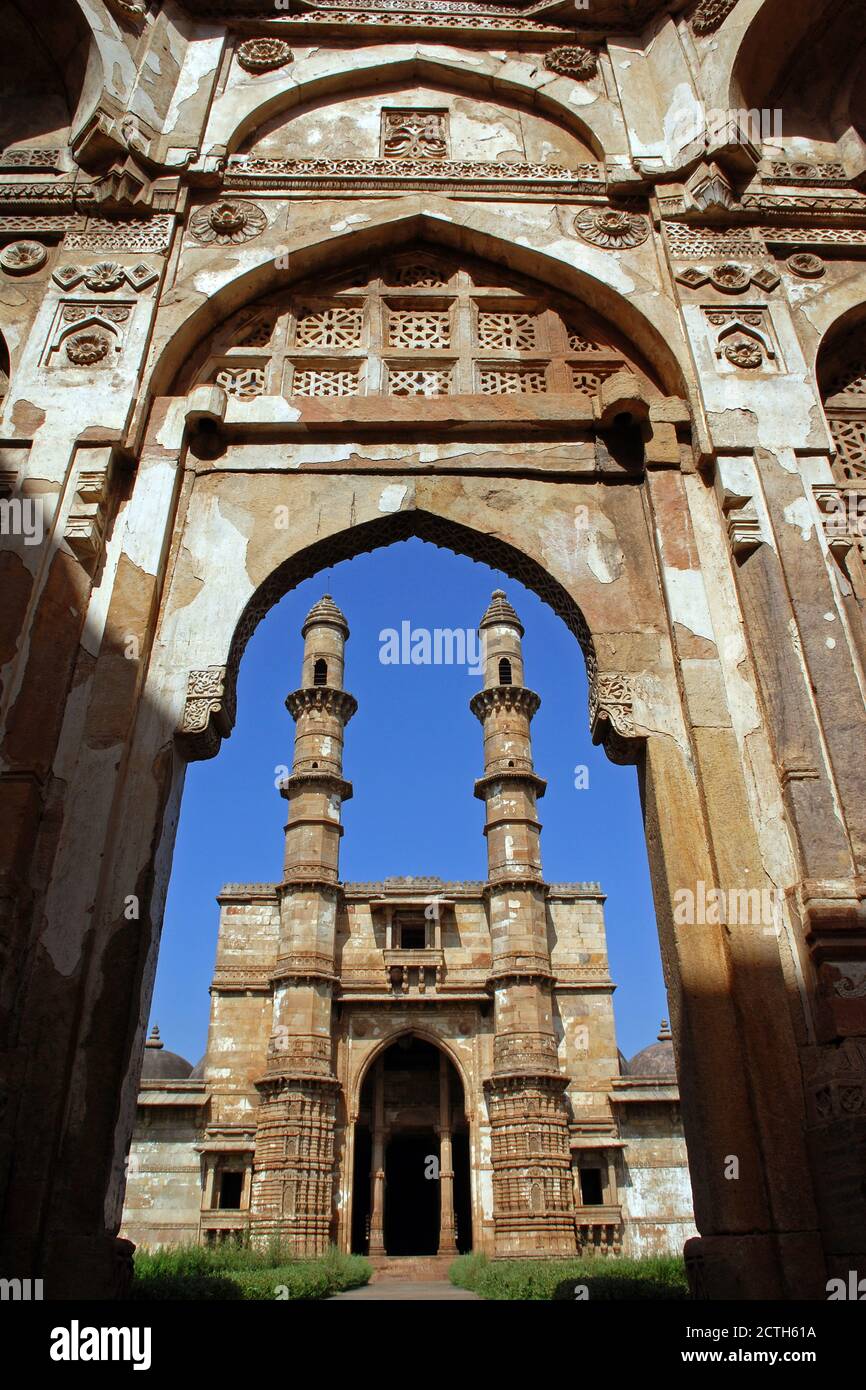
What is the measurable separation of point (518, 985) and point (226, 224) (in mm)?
17570

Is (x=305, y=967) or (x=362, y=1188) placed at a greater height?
(x=305, y=967)

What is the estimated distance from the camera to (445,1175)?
68.1ft

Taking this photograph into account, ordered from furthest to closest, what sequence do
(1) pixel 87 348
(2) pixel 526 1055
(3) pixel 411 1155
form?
(3) pixel 411 1155
(2) pixel 526 1055
(1) pixel 87 348

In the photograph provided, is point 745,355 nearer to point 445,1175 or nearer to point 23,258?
point 23,258

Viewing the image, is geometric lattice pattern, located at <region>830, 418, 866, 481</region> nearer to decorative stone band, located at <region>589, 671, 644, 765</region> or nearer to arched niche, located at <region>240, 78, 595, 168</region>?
decorative stone band, located at <region>589, 671, 644, 765</region>

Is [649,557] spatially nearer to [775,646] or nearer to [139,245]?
[775,646]

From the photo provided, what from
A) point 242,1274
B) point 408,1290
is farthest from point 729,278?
point 408,1290

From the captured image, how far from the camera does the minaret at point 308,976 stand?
18.2m

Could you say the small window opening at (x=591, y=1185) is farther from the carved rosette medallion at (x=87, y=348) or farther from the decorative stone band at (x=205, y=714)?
the carved rosette medallion at (x=87, y=348)

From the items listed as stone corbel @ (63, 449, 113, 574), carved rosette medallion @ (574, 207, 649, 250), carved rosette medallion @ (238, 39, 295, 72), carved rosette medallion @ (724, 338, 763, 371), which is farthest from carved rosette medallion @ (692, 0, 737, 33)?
stone corbel @ (63, 449, 113, 574)

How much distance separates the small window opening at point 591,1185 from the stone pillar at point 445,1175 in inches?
111

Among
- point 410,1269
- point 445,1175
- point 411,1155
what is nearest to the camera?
point 410,1269

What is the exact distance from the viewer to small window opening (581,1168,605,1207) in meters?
19.9

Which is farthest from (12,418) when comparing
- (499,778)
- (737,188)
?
(499,778)
